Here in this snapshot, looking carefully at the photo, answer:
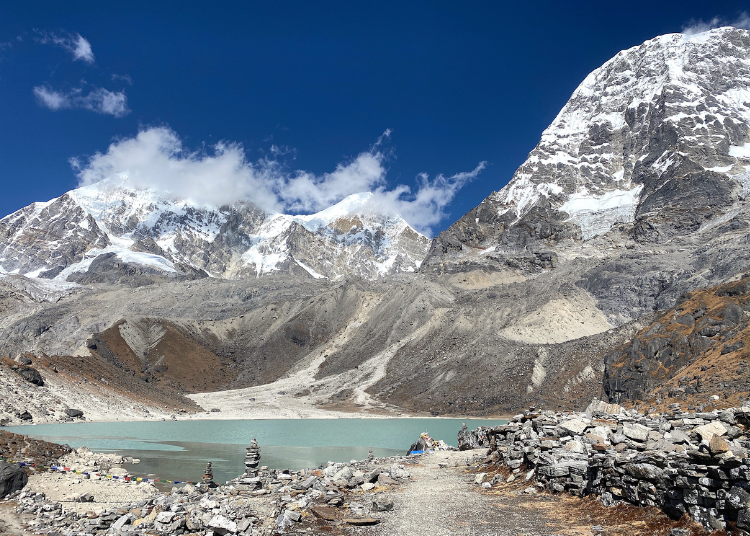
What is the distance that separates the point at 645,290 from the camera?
380 feet

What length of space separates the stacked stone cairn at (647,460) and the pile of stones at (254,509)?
4478 millimetres

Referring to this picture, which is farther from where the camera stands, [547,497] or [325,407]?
[325,407]

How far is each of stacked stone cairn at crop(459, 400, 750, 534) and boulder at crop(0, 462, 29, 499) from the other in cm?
1852

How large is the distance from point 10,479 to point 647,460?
74.1 feet

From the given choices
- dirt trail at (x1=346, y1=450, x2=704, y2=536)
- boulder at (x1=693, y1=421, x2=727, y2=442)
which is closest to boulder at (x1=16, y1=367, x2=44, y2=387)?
dirt trail at (x1=346, y1=450, x2=704, y2=536)

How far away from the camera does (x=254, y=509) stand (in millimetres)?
13008

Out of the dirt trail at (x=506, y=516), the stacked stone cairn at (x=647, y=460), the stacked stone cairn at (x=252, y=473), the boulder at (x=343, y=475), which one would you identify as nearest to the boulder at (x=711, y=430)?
the stacked stone cairn at (x=647, y=460)

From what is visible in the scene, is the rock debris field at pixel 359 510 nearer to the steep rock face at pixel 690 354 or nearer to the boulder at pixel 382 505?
the boulder at pixel 382 505

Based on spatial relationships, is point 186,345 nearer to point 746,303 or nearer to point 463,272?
point 463,272

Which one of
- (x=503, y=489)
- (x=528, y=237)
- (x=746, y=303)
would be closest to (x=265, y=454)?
(x=503, y=489)

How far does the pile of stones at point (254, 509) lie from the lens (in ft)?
38.1

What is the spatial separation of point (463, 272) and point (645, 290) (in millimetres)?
56729

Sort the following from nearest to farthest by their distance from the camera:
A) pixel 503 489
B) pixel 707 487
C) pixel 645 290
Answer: pixel 707 487
pixel 503 489
pixel 645 290

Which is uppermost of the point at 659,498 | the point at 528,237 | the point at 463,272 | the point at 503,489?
the point at 528,237
